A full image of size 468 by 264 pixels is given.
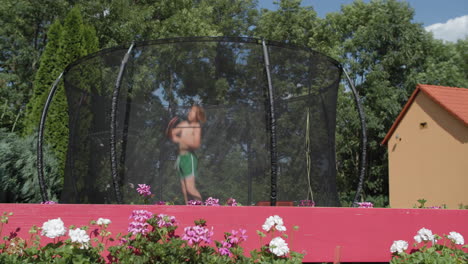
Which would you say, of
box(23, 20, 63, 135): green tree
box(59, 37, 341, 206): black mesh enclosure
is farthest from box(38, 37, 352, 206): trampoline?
box(23, 20, 63, 135): green tree

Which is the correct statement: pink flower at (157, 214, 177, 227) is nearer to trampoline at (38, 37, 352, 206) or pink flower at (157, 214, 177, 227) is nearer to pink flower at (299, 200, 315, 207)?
trampoline at (38, 37, 352, 206)

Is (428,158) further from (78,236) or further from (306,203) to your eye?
(78,236)

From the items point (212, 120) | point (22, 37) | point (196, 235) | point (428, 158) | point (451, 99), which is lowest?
point (196, 235)

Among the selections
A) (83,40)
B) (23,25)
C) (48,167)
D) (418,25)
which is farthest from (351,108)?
(23,25)

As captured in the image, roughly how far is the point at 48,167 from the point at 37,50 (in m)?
9.93

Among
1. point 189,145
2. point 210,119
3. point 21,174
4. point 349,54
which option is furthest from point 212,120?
point 349,54

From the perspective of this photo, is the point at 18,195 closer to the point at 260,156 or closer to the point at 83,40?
the point at 260,156

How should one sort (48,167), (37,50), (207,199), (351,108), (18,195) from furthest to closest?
(37,50) → (351,108) → (48,167) → (18,195) → (207,199)

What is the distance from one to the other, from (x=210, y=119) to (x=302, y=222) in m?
1.93

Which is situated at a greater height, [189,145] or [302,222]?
[189,145]

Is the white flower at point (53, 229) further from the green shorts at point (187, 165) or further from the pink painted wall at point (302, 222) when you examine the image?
the green shorts at point (187, 165)

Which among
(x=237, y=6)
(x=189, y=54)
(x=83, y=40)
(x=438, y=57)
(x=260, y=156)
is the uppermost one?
(x=237, y=6)

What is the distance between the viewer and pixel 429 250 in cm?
186

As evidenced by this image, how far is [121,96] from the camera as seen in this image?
3.80m
